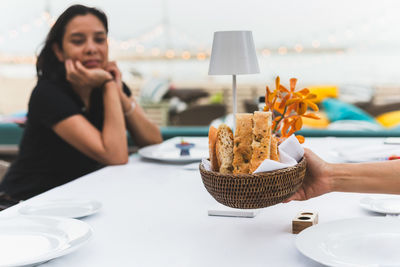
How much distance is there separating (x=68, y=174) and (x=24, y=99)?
595 cm

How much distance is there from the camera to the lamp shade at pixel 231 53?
3.85 ft

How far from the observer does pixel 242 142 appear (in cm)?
92

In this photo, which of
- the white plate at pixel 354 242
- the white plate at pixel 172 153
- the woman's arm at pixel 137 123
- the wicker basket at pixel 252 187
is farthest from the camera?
the woman's arm at pixel 137 123

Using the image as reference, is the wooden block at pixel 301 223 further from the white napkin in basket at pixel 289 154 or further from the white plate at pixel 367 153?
the white plate at pixel 367 153

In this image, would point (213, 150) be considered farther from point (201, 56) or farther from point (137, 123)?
point (201, 56)

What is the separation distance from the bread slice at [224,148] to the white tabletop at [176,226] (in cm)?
13

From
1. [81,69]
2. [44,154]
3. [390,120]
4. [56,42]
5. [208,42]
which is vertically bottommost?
[390,120]

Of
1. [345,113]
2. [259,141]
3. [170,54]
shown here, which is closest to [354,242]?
[259,141]

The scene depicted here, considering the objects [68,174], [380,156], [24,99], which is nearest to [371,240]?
[380,156]

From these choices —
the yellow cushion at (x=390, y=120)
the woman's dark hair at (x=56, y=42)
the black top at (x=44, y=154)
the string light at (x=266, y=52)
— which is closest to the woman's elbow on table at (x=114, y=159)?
the black top at (x=44, y=154)

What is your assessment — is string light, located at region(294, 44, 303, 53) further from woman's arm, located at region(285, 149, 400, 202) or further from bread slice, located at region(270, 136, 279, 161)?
bread slice, located at region(270, 136, 279, 161)

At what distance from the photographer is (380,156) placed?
1.58 meters

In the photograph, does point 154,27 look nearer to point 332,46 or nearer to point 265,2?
point 265,2

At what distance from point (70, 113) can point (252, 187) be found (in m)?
1.08
